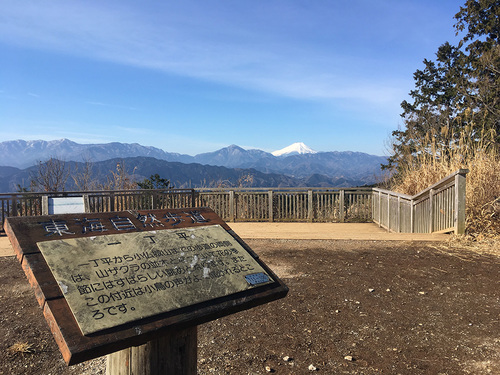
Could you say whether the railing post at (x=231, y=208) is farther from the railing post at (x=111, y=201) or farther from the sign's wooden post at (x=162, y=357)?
the sign's wooden post at (x=162, y=357)

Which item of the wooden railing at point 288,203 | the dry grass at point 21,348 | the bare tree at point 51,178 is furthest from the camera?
the bare tree at point 51,178

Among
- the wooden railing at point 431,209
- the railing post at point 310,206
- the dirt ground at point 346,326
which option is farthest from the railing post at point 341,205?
the dirt ground at point 346,326

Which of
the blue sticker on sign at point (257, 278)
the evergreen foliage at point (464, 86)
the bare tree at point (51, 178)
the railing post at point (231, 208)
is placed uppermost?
the evergreen foliage at point (464, 86)

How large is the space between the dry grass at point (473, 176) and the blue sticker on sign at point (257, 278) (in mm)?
7689

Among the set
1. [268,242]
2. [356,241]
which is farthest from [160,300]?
[356,241]

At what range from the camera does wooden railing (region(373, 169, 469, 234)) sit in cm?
871

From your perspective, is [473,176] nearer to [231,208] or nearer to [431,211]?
[431,211]

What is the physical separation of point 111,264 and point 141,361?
60cm

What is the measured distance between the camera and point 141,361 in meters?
2.22

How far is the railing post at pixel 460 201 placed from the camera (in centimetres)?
860

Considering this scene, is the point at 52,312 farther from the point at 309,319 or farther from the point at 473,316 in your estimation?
the point at 473,316

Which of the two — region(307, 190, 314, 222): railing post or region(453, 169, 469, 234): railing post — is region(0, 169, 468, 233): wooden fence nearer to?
region(307, 190, 314, 222): railing post

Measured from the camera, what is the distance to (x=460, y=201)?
28.4 ft

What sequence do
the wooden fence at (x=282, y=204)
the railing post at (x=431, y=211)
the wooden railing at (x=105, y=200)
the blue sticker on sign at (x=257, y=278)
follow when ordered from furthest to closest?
1. the wooden fence at (x=282, y=204)
2. the wooden railing at (x=105, y=200)
3. the railing post at (x=431, y=211)
4. the blue sticker on sign at (x=257, y=278)
